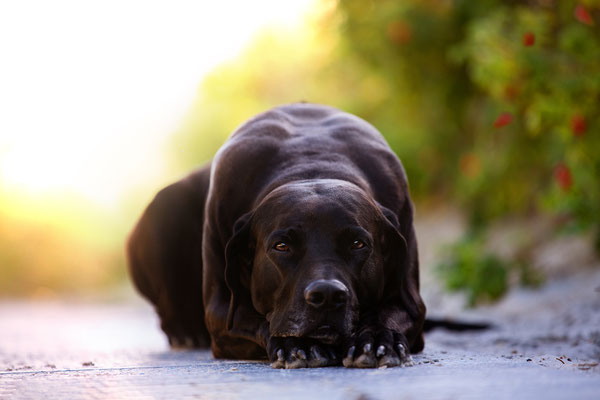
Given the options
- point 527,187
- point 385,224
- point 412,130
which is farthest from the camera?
point 412,130

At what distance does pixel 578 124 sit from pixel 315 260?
3469mm

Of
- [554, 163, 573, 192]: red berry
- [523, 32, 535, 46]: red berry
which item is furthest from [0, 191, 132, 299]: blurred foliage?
[523, 32, 535, 46]: red berry

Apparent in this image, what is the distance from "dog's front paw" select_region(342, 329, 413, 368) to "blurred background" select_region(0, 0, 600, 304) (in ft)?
10.9

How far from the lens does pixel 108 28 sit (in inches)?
627

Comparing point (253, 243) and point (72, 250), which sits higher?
point (72, 250)

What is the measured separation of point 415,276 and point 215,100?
1507 centimetres

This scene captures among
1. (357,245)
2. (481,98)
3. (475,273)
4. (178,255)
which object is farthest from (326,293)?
(481,98)

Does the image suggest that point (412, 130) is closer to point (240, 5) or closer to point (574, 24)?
point (574, 24)

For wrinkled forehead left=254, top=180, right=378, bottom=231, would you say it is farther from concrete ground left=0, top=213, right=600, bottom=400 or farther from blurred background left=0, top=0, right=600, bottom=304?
blurred background left=0, top=0, right=600, bottom=304

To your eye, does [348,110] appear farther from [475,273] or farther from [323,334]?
[323,334]

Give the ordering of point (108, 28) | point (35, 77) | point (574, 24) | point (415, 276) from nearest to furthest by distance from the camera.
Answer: point (415, 276)
point (574, 24)
point (35, 77)
point (108, 28)

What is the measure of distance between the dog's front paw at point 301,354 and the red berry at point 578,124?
11.7 feet

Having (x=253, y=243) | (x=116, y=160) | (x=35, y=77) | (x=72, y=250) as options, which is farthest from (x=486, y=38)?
(x=116, y=160)

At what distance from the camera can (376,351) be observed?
3.09 meters
